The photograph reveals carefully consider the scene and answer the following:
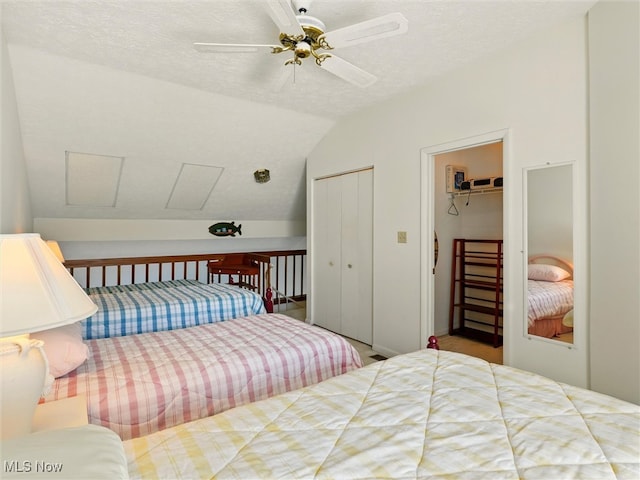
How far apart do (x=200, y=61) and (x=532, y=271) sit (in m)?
2.79

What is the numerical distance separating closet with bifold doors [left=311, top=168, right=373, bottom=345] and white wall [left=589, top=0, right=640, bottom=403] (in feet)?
6.34

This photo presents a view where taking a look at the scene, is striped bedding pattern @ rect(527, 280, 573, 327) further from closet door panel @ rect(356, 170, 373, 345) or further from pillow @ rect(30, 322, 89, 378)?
pillow @ rect(30, 322, 89, 378)

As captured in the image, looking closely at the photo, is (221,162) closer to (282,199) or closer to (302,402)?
(282,199)

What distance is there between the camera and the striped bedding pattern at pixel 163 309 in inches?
92.9

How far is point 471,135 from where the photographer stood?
9.09 feet

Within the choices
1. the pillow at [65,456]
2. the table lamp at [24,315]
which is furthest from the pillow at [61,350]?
the pillow at [65,456]

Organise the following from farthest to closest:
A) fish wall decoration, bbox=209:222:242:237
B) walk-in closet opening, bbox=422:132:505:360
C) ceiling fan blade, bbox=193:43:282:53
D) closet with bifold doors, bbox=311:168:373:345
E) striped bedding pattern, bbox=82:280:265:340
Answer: fish wall decoration, bbox=209:222:242:237 < walk-in closet opening, bbox=422:132:505:360 < closet with bifold doors, bbox=311:168:373:345 < striped bedding pattern, bbox=82:280:265:340 < ceiling fan blade, bbox=193:43:282:53

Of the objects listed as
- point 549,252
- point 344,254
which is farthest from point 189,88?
point 549,252

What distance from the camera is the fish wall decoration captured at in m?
5.36

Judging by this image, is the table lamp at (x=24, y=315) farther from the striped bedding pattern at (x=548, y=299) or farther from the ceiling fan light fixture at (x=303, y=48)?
the striped bedding pattern at (x=548, y=299)

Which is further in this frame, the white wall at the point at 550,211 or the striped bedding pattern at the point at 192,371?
the white wall at the point at 550,211

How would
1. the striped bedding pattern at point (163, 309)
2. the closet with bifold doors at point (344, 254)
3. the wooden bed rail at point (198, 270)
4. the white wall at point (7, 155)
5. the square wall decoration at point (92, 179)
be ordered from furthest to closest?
the wooden bed rail at point (198, 270) < the closet with bifold doors at point (344, 254) < the square wall decoration at point (92, 179) < the striped bedding pattern at point (163, 309) < the white wall at point (7, 155)

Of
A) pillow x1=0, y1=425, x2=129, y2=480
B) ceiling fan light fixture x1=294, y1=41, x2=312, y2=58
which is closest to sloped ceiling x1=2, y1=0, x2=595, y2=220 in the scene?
ceiling fan light fixture x1=294, y1=41, x2=312, y2=58

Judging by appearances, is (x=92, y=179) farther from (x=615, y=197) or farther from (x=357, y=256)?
(x=615, y=197)
